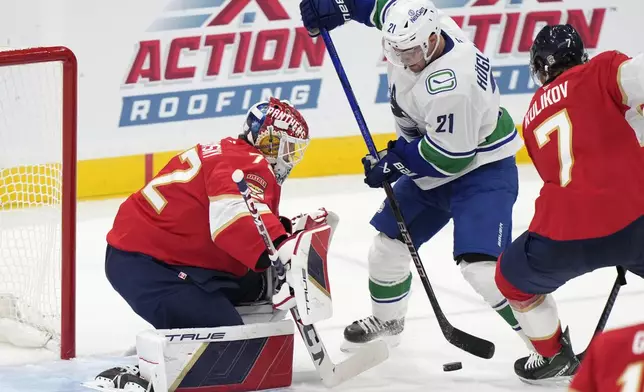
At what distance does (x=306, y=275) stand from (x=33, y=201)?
1.29 meters

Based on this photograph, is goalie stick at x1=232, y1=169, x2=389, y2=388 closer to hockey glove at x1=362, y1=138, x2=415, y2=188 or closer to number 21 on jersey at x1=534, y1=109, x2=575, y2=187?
hockey glove at x1=362, y1=138, x2=415, y2=188

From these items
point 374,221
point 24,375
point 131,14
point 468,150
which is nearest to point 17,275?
point 24,375

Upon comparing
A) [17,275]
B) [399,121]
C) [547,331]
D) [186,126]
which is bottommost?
[186,126]

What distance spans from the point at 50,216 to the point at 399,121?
47.8 inches

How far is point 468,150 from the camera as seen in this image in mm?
3422

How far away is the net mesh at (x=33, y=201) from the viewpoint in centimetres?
382

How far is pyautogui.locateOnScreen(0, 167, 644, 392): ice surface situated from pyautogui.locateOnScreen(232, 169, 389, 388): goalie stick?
0.10 ft

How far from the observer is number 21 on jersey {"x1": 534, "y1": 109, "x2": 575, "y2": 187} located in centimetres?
287

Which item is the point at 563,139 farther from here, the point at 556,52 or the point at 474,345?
the point at 474,345

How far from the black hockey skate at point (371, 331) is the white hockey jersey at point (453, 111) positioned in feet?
1.76

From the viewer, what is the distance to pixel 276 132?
3.37 m

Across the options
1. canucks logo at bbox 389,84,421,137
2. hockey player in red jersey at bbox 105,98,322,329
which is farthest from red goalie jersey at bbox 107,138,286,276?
canucks logo at bbox 389,84,421,137

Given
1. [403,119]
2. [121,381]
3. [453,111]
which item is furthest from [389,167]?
[121,381]

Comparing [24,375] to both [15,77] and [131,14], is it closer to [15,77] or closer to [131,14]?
[15,77]
